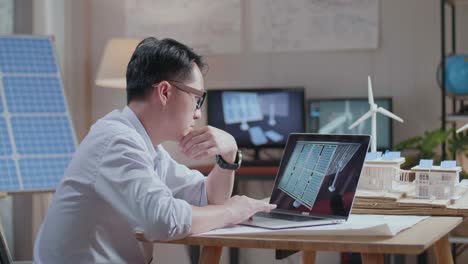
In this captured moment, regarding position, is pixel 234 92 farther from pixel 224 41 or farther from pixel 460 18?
pixel 460 18

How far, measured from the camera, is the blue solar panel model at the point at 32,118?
12.8ft

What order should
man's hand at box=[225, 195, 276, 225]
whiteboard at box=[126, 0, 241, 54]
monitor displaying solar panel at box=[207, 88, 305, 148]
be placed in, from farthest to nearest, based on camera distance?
A: 1. whiteboard at box=[126, 0, 241, 54]
2. monitor displaying solar panel at box=[207, 88, 305, 148]
3. man's hand at box=[225, 195, 276, 225]

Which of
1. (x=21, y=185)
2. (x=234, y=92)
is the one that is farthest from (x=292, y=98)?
(x=21, y=185)

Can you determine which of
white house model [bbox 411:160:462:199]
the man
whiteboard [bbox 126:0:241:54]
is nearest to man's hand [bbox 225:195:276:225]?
the man

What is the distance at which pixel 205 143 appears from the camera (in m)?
1.87

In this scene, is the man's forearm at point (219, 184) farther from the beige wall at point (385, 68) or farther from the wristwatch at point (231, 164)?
the beige wall at point (385, 68)

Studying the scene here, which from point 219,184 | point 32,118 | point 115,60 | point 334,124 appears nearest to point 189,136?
point 219,184

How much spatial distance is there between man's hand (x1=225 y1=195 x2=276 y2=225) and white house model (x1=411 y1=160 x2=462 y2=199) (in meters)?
0.45

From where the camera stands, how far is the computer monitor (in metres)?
4.43

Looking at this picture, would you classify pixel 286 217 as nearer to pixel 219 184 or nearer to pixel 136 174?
pixel 219 184

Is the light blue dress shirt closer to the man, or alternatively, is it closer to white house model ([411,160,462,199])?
the man

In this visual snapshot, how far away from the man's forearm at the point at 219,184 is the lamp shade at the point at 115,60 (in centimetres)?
274

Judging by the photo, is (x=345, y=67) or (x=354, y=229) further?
(x=345, y=67)

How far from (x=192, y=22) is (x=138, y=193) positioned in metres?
3.55
